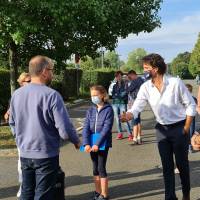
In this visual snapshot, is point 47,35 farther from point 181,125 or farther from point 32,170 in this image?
point 32,170

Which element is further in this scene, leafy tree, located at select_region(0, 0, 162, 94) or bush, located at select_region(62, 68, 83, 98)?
bush, located at select_region(62, 68, 83, 98)

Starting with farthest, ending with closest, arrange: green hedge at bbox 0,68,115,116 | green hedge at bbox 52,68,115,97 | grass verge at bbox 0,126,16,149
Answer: green hedge at bbox 52,68,115,97 < green hedge at bbox 0,68,115,116 < grass verge at bbox 0,126,16,149

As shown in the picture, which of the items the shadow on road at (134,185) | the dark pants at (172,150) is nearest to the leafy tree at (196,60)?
the shadow on road at (134,185)

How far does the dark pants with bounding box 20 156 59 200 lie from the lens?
5.00m

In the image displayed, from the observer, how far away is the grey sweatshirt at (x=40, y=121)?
489 centimetres

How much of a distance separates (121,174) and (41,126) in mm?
3950

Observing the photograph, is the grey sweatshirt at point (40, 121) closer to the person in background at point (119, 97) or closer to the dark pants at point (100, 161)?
the dark pants at point (100, 161)

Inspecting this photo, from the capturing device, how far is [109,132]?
22.2 ft

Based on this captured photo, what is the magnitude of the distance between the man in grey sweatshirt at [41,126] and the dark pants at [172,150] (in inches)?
64.3

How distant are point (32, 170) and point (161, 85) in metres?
2.02

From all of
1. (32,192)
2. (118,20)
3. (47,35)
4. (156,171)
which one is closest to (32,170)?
(32,192)

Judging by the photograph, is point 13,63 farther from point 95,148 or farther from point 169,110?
point 169,110

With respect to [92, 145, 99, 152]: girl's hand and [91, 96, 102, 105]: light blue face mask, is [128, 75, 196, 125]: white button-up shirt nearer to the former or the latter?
[91, 96, 102, 105]: light blue face mask

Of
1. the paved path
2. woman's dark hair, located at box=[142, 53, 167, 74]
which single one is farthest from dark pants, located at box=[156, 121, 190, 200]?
woman's dark hair, located at box=[142, 53, 167, 74]
